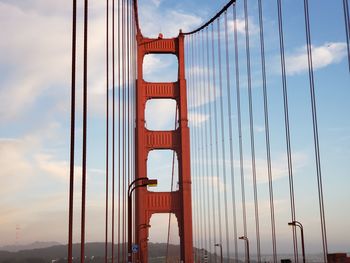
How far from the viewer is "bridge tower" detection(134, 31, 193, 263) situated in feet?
108

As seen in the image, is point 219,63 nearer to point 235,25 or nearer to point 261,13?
point 235,25

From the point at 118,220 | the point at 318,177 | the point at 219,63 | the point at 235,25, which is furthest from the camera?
the point at 219,63

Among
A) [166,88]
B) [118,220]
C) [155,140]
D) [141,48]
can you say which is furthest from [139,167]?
[118,220]

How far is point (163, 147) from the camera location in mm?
35156

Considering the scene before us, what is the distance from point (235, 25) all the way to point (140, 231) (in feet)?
41.6

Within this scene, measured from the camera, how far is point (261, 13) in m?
22.2

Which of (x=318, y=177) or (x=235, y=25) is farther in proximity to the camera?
(x=235, y=25)

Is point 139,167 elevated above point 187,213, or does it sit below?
above

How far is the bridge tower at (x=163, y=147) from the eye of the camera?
32781mm

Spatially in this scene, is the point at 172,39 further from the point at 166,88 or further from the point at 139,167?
the point at 139,167

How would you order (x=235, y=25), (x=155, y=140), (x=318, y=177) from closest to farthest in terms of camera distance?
(x=318, y=177) < (x=235, y=25) < (x=155, y=140)

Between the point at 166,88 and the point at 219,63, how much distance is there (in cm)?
415

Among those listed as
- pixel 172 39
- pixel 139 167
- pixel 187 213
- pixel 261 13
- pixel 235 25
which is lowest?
pixel 187 213

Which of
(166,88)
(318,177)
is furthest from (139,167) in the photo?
(318,177)
